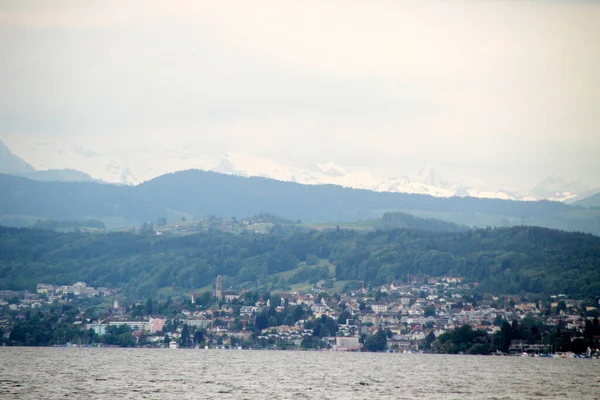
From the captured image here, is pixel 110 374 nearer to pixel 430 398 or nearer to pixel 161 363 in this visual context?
pixel 161 363

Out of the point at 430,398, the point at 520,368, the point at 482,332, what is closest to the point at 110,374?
the point at 430,398

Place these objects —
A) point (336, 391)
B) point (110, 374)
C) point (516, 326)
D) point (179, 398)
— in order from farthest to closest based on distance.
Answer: point (516, 326) < point (110, 374) < point (336, 391) < point (179, 398)

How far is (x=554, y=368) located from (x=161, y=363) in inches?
1955

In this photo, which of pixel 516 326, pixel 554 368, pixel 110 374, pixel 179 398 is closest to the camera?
pixel 179 398

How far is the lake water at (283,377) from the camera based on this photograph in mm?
99250

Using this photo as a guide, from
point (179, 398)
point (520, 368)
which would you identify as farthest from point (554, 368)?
point (179, 398)

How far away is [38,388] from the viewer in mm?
98188

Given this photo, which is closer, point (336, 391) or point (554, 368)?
point (336, 391)

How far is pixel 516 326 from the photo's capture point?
189 metres

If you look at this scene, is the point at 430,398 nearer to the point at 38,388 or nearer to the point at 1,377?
the point at 38,388

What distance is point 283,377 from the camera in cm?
12225

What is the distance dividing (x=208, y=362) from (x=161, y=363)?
7.45m

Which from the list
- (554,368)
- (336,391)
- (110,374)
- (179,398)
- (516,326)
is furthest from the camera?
(516,326)

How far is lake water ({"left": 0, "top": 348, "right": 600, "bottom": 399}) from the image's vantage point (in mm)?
99250
